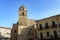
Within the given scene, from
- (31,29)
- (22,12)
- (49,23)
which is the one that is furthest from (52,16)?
(22,12)

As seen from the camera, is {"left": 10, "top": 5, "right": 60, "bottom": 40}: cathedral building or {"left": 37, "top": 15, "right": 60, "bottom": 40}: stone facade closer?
{"left": 37, "top": 15, "right": 60, "bottom": 40}: stone facade

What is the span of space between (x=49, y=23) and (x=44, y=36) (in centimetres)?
405

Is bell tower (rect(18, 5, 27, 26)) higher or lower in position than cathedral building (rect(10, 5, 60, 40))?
higher

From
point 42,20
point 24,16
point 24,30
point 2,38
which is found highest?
point 24,16

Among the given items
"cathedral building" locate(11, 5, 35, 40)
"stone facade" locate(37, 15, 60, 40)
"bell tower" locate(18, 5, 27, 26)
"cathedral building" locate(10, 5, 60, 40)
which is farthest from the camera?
"bell tower" locate(18, 5, 27, 26)

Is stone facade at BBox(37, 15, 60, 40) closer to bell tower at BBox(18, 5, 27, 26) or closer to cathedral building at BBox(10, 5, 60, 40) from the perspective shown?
cathedral building at BBox(10, 5, 60, 40)

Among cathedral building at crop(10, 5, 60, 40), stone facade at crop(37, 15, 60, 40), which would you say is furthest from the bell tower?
stone facade at crop(37, 15, 60, 40)

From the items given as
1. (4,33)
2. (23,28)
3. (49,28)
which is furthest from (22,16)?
(49,28)

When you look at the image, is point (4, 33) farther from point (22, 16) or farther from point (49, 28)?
point (49, 28)

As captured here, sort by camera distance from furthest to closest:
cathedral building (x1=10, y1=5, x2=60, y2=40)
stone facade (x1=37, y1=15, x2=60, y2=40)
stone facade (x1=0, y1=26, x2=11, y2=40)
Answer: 1. stone facade (x1=0, y1=26, x2=11, y2=40)
2. cathedral building (x1=10, y1=5, x2=60, y2=40)
3. stone facade (x1=37, y1=15, x2=60, y2=40)

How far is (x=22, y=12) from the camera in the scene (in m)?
48.6

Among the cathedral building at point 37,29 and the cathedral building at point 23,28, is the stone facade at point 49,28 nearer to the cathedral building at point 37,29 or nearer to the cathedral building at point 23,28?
the cathedral building at point 37,29

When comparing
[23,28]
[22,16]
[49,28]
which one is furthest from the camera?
[22,16]

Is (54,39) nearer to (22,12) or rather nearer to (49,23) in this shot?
(49,23)
